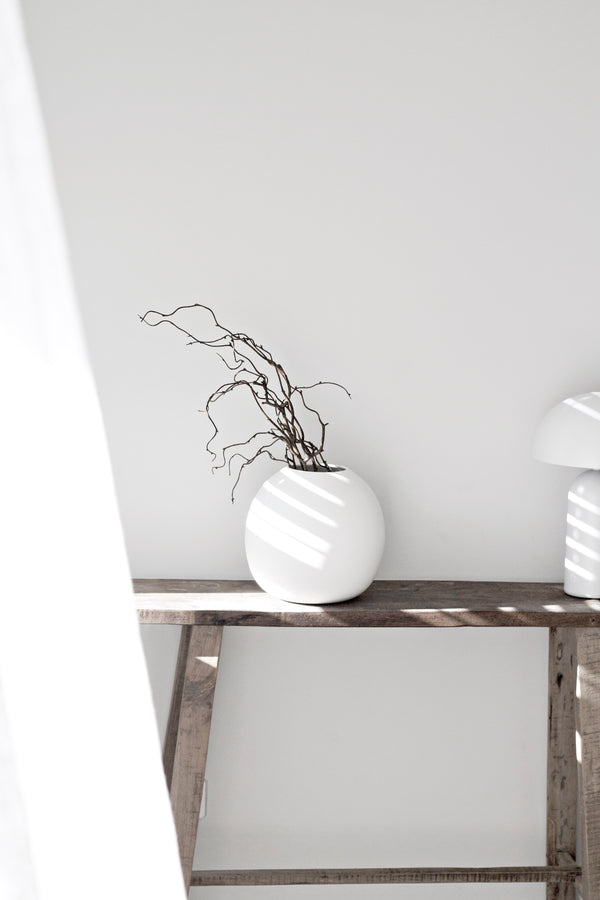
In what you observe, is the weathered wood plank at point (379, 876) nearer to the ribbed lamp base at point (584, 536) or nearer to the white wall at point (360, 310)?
the white wall at point (360, 310)

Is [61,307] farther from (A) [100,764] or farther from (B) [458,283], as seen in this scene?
(B) [458,283]

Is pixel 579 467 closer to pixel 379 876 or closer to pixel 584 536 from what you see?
pixel 584 536

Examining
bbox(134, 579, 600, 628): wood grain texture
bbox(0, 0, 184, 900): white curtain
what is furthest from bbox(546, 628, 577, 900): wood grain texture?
bbox(0, 0, 184, 900): white curtain

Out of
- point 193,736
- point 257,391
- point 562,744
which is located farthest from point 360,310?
point 562,744

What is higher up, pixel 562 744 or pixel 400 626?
pixel 400 626

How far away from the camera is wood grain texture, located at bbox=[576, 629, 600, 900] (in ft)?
3.88

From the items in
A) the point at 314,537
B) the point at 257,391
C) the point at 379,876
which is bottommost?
the point at 379,876

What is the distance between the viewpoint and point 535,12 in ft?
4.29

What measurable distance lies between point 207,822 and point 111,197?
3.67ft

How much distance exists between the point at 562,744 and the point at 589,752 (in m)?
0.21

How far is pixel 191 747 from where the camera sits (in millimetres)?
1178

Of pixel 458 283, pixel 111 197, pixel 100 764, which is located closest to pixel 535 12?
pixel 458 283

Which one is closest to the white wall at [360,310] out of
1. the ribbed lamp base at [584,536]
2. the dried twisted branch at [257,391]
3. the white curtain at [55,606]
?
the dried twisted branch at [257,391]

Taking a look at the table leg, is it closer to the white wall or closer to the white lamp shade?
the white wall
